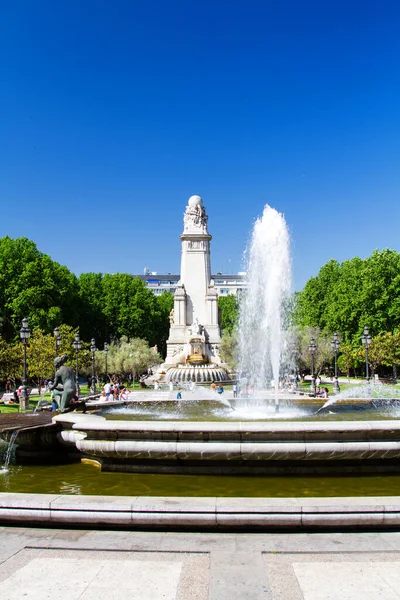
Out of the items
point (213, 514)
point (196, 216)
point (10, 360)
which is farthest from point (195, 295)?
point (213, 514)

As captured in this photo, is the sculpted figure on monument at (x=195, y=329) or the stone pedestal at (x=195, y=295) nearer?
the sculpted figure on monument at (x=195, y=329)

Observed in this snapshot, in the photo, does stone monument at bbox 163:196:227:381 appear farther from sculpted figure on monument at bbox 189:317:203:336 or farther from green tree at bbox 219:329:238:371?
green tree at bbox 219:329:238:371

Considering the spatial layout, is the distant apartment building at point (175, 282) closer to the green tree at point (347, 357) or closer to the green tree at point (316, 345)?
the green tree at point (316, 345)

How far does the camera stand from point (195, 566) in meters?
5.52

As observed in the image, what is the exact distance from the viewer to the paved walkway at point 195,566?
498 cm

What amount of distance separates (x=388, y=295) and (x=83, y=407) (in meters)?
44.2

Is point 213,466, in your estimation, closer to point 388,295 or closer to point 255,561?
point 255,561

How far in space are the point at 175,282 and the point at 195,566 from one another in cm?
16134

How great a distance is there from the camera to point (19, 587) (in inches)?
200

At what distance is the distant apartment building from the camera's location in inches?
6250

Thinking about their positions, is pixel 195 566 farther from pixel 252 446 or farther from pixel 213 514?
pixel 252 446

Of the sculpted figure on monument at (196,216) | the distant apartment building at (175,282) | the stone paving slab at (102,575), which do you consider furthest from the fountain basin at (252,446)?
the distant apartment building at (175,282)

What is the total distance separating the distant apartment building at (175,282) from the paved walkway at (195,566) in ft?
488

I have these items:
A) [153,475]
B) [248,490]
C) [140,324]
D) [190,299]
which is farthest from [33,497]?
[140,324]
